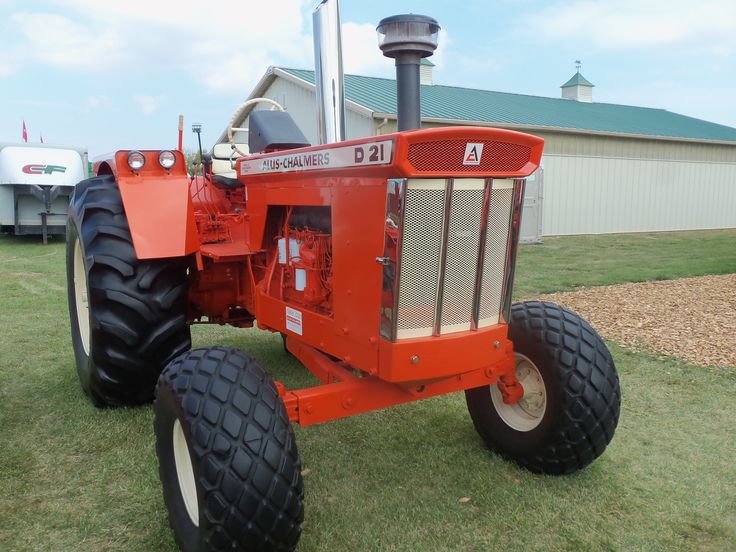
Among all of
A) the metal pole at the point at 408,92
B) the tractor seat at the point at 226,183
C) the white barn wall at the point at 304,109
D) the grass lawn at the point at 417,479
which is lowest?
the grass lawn at the point at 417,479

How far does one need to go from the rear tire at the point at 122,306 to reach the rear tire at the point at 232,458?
111 centimetres

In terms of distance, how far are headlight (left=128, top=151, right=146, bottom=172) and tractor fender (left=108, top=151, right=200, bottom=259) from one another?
2.5 inches

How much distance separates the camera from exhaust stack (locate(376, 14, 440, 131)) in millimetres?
2535

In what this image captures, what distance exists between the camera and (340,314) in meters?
2.68

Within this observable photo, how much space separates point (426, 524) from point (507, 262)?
113 cm

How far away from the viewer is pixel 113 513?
2.77 m

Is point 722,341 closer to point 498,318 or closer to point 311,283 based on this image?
point 498,318

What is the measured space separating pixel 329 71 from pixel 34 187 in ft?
38.6

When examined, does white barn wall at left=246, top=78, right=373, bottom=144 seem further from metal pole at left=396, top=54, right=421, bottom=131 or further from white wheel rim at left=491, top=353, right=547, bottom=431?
metal pole at left=396, top=54, right=421, bottom=131

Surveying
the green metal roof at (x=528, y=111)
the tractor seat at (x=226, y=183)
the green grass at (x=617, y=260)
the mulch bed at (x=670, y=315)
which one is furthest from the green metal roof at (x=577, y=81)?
the tractor seat at (x=226, y=183)

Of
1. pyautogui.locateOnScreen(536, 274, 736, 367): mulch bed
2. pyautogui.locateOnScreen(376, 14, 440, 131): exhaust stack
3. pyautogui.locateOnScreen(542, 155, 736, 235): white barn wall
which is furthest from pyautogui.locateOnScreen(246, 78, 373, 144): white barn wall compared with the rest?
pyautogui.locateOnScreen(376, 14, 440, 131): exhaust stack

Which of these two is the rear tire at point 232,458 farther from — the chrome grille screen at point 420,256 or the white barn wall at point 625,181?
the white barn wall at point 625,181

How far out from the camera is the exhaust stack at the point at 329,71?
307cm

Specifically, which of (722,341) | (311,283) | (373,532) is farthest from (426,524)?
(722,341)
